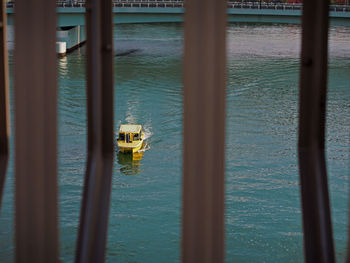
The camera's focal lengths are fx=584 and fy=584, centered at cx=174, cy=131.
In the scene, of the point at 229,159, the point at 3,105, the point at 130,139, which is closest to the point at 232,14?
the point at 229,159

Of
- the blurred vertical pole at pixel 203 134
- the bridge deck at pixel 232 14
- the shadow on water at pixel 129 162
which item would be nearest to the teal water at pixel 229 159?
the shadow on water at pixel 129 162

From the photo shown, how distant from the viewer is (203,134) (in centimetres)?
188

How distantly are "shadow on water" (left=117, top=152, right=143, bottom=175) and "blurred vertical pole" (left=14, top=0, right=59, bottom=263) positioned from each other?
44.8ft

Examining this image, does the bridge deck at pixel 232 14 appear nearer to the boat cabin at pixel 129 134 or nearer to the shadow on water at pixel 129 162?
the boat cabin at pixel 129 134

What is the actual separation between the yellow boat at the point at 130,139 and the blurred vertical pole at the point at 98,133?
14.6m

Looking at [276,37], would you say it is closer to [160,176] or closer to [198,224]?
[160,176]

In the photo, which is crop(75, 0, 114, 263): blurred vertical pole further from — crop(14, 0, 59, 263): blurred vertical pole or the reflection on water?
the reflection on water

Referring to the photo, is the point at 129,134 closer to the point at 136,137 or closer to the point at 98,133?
the point at 136,137

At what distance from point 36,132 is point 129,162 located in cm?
1444

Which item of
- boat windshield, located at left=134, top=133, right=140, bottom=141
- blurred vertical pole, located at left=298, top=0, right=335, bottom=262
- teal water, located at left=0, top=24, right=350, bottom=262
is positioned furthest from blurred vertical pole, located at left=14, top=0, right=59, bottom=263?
boat windshield, located at left=134, top=133, right=140, bottom=141

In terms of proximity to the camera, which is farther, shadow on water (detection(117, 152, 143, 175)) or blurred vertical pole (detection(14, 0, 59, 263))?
shadow on water (detection(117, 152, 143, 175))

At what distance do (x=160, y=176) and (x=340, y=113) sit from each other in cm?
742

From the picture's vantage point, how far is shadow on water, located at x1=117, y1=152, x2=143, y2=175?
15.9 m

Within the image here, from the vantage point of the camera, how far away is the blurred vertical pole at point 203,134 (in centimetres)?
185
